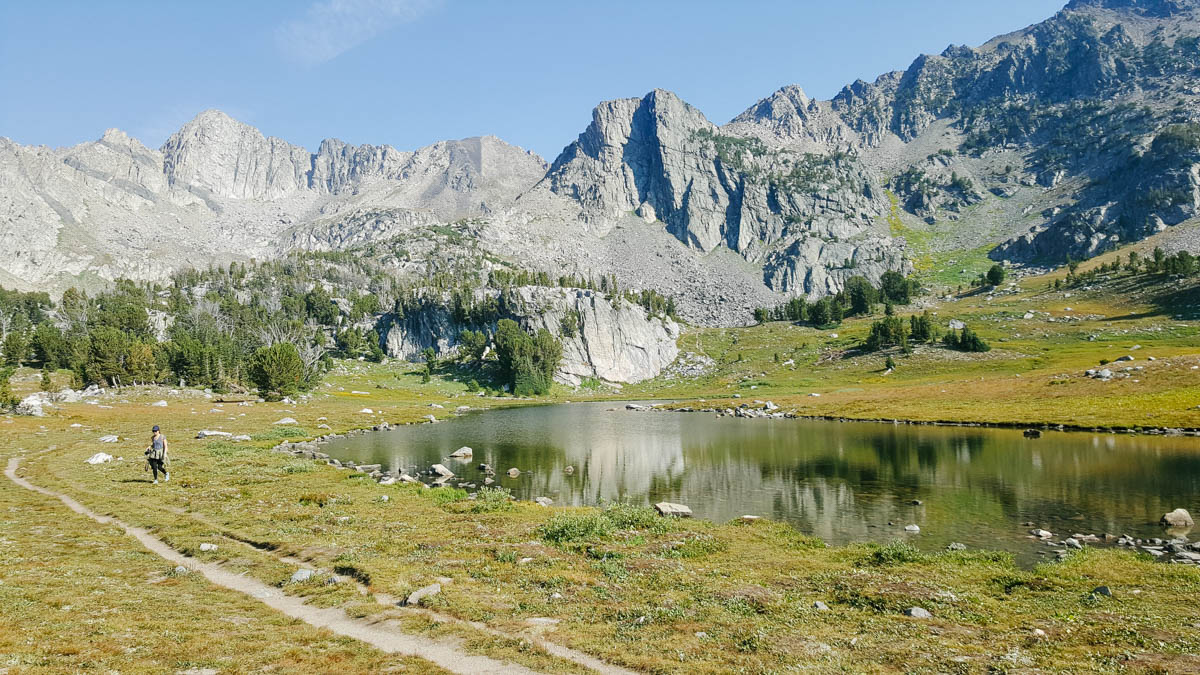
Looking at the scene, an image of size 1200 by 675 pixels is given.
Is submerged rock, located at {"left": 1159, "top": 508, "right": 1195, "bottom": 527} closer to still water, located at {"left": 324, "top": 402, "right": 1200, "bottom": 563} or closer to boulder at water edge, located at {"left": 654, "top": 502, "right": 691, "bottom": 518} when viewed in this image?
still water, located at {"left": 324, "top": 402, "right": 1200, "bottom": 563}

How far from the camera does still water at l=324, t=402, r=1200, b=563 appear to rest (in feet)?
93.9

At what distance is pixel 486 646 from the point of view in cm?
1234

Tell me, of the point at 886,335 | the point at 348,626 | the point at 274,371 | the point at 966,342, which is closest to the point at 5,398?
the point at 274,371

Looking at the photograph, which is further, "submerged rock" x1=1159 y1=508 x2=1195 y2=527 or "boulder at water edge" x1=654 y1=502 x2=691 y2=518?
"boulder at water edge" x1=654 y1=502 x2=691 y2=518

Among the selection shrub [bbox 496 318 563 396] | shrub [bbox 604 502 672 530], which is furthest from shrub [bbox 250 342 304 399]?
shrub [bbox 604 502 672 530]

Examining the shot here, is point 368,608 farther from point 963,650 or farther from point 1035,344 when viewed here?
point 1035,344

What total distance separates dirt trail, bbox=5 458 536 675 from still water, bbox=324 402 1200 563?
2037cm

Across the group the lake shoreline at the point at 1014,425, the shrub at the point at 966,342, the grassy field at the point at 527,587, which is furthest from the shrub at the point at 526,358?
the grassy field at the point at 527,587

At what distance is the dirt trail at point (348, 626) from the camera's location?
37.9ft

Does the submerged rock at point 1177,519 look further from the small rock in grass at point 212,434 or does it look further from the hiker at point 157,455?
the small rock in grass at point 212,434

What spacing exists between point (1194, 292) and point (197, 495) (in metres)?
203

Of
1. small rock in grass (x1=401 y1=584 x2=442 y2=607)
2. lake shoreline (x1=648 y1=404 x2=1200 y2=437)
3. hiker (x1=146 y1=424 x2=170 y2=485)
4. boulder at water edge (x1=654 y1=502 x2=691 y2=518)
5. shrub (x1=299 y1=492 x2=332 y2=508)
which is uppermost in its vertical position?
hiker (x1=146 y1=424 x2=170 y2=485)

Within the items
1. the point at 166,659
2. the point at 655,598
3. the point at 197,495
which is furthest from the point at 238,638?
the point at 197,495

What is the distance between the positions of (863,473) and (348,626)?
130ft
